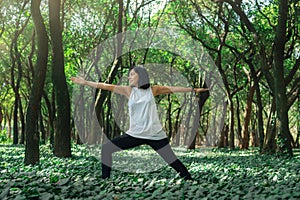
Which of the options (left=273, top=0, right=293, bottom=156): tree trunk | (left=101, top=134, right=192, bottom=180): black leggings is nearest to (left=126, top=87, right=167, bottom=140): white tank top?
(left=101, top=134, right=192, bottom=180): black leggings

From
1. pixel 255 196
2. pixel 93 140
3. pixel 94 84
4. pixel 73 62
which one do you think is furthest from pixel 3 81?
pixel 255 196

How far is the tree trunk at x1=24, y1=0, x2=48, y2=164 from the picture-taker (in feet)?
37.1

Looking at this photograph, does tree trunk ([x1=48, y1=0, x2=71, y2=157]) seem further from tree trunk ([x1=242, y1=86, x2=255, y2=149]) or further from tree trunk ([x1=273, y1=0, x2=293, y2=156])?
tree trunk ([x1=242, y1=86, x2=255, y2=149])

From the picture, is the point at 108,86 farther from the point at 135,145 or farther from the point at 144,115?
the point at 135,145

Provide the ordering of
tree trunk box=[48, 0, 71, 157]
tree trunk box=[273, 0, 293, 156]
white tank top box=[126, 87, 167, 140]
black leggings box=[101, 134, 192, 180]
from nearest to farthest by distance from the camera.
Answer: white tank top box=[126, 87, 167, 140]
black leggings box=[101, 134, 192, 180]
tree trunk box=[48, 0, 71, 157]
tree trunk box=[273, 0, 293, 156]

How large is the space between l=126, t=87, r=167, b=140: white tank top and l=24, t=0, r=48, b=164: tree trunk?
441 cm

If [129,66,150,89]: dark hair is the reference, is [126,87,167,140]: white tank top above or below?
below

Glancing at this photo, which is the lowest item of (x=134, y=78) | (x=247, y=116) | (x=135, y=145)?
(x=135, y=145)

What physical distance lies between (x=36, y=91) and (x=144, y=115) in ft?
15.4

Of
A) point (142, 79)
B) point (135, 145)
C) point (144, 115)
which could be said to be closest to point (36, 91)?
point (135, 145)

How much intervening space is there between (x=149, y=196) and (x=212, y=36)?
24234 mm

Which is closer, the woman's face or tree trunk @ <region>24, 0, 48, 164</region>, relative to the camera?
the woman's face

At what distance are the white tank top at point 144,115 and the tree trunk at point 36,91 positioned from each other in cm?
441

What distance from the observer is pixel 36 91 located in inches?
446
